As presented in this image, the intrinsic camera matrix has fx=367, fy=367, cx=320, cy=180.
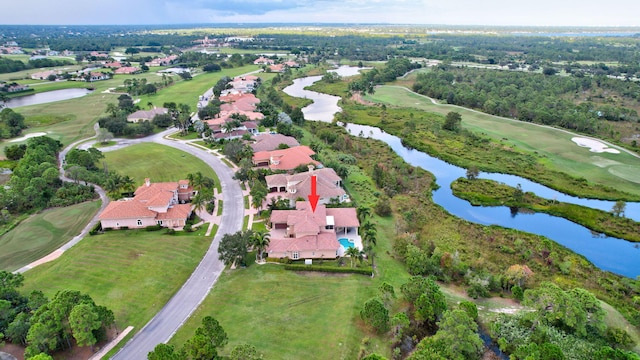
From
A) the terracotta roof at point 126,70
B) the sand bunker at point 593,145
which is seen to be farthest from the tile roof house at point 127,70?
the sand bunker at point 593,145

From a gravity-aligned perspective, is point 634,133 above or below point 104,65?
below

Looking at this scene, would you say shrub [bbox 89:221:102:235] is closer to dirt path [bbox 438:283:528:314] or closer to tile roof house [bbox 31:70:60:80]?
dirt path [bbox 438:283:528:314]

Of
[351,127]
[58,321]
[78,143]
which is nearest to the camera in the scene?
[58,321]

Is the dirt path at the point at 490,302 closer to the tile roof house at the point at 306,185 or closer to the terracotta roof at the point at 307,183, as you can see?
the tile roof house at the point at 306,185

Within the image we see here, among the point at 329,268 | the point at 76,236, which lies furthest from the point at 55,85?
the point at 329,268

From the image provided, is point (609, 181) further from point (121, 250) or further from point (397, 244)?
point (121, 250)

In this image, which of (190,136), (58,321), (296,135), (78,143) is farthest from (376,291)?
(78,143)

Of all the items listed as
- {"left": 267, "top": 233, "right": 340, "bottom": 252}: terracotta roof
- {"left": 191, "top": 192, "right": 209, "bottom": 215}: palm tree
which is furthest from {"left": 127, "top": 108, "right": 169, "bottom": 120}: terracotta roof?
{"left": 267, "top": 233, "right": 340, "bottom": 252}: terracotta roof
